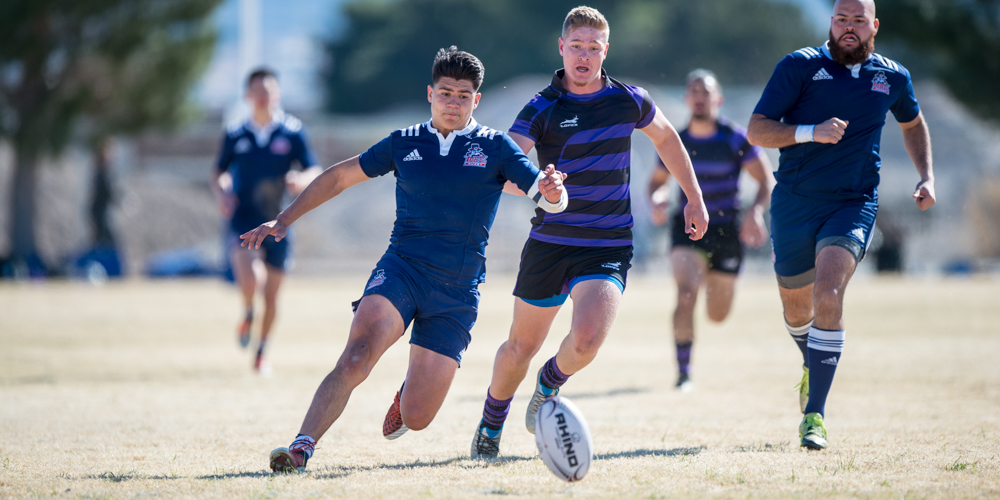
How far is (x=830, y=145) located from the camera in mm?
5789

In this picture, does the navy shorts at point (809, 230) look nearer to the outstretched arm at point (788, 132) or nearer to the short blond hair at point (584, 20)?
the outstretched arm at point (788, 132)

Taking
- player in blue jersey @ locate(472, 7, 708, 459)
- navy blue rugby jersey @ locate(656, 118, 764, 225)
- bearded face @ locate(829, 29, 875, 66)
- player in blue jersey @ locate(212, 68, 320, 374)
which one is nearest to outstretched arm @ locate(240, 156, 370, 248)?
player in blue jersey @ locate(472, 7, 708, 459)

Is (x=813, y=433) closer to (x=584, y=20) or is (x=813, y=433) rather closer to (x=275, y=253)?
(x=584, y=20)

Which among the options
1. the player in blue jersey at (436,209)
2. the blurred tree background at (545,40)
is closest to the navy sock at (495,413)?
the player in blue jersey at (436,209)

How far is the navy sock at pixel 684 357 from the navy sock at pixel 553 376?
10.8ft

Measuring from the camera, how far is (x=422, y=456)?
5379 millimetres

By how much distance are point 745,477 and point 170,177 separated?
41502 millimetres

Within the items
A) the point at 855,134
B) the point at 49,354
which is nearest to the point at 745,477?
the point at 855,134

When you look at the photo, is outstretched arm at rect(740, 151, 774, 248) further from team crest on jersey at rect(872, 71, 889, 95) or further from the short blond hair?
the short blond hair

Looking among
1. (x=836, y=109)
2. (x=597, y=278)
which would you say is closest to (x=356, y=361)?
(x=597, y=278)

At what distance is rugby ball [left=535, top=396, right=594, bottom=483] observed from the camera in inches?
174

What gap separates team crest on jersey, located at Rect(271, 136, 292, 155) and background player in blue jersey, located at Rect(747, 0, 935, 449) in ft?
17.9

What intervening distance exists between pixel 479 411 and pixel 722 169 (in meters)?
3.22

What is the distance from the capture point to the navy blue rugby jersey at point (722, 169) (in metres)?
8.70
